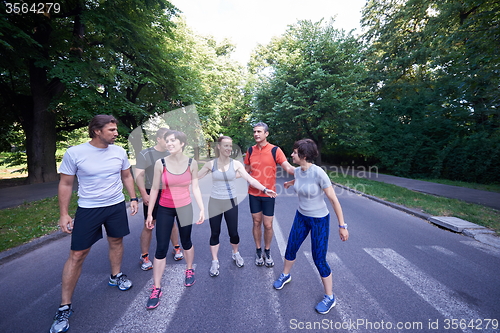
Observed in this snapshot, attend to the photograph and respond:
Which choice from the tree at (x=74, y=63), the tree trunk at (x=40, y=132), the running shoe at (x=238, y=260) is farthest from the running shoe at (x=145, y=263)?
the tree trunk at (x=40, y=132)

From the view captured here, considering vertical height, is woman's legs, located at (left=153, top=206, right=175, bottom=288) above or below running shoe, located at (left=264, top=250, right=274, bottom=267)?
above

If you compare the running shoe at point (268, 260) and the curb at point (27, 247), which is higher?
the running shoe at point (268, 260)

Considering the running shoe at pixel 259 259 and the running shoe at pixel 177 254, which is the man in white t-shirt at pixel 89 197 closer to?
the running shoe at pixel 177 254

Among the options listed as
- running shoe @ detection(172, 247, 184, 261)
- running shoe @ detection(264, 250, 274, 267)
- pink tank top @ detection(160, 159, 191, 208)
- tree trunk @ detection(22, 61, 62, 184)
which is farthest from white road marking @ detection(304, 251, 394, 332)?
tree trunk @ detection(22, 61, 62, 184)

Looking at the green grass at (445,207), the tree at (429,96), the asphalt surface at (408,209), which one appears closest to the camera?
the asphalt surface at (408,209)

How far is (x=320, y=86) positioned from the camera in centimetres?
1414

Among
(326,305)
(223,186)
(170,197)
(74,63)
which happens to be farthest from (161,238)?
(74,63)

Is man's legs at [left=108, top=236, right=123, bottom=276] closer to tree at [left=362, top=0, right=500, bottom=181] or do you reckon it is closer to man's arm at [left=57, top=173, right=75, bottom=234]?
man's arm at [left=57, top=173, right=75, bottom=234]

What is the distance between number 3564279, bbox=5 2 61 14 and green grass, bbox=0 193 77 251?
20.9 ft

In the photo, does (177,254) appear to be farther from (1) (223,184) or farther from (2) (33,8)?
(2) (33,8)

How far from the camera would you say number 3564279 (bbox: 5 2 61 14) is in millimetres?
7350

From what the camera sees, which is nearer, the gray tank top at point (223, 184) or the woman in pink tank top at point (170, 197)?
the woman in pink tank top at point (170, 197)

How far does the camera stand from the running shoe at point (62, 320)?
2.21 meters

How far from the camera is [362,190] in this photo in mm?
9734
